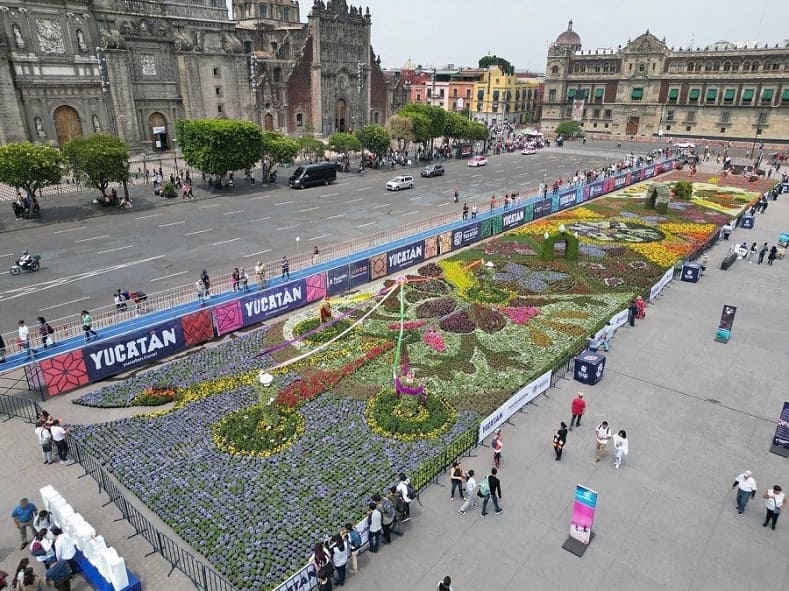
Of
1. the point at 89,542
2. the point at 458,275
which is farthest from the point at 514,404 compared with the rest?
the point at 458,275

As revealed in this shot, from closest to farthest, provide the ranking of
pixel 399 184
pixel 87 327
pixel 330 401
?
pixel 330 401 < pixel 87 327 < pixel 399 184

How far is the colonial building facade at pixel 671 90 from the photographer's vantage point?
A: 3944 inches

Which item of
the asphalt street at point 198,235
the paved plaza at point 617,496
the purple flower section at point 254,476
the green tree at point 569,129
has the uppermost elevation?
the green tree at point 569,129

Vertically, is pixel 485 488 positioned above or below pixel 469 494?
above

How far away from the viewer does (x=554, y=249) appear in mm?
37875

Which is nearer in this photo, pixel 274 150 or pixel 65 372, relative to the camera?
pixel 65 372

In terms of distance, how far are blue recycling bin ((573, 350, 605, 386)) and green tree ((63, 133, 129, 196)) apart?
41.3 meters

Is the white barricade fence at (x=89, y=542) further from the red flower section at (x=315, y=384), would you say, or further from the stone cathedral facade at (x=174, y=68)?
the stone cathedral facade at (x=174, y=68)

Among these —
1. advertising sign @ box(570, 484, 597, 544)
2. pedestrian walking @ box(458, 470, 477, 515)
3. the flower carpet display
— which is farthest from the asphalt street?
advertising sign @ box(570, 484, 597, 544)

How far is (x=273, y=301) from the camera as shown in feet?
93.7

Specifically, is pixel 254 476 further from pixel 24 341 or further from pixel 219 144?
pixel 219 144

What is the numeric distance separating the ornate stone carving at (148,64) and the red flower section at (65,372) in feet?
191

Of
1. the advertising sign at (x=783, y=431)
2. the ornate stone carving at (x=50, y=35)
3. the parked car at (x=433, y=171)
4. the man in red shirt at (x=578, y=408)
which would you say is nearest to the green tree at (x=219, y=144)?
the ornate stone carving at (x=50, y=35)

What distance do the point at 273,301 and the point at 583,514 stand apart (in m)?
18.7
